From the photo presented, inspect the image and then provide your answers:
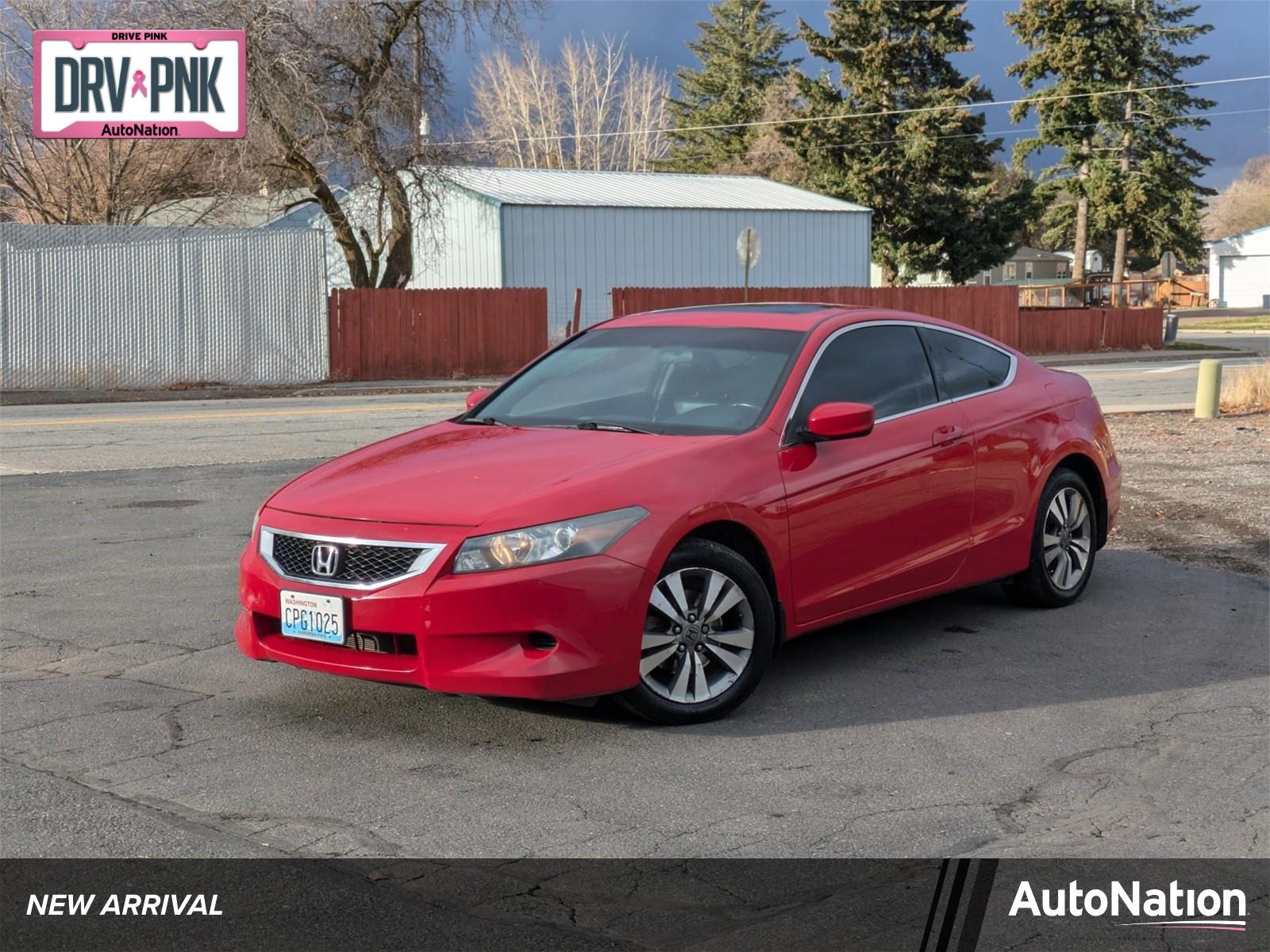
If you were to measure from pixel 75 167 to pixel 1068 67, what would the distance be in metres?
38.8

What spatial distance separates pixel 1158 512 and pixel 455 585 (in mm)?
7321

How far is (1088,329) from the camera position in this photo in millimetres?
45438

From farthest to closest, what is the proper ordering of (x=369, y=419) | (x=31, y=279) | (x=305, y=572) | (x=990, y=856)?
(x=31, y=279) → (x=369, y=419) → (x=305, y=572) → (x=990, y=856)

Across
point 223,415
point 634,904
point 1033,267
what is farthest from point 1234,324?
point 634,904

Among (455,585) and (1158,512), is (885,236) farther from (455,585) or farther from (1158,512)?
(455,585)

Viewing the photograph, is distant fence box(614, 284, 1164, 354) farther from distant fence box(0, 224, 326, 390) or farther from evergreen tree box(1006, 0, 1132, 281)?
evergreen tree box(1006, 0, 1132, 281)

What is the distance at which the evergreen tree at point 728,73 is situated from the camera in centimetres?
7812

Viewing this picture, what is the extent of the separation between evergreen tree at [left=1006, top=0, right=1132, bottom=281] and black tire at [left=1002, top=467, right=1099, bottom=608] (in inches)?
2126

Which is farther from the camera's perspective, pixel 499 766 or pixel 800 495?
pixel 800 495

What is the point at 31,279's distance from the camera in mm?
27828

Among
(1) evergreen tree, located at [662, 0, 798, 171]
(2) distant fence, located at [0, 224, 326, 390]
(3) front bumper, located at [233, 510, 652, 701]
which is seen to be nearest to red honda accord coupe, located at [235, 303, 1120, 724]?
(3) front bumper, located at [233, 510, 652, 701]

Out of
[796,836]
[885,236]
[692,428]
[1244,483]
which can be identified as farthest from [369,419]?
[885,236]

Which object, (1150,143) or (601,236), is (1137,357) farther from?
(1150,143)

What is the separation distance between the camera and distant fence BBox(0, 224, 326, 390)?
1094 inches
